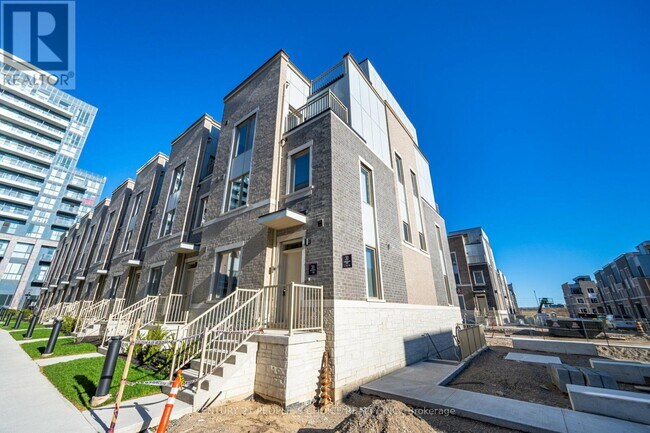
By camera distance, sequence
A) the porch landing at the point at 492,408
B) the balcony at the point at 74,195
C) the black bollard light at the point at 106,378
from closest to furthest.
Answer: the porch landing at the point at 492,408 < the black bollard light at the point at 106,378 < the balcony at the point at 74,195

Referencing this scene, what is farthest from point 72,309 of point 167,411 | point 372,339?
point 372,339

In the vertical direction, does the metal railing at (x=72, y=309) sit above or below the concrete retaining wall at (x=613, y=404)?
above

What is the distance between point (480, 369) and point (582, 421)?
5051 mm

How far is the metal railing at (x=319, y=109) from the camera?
9.65 meters

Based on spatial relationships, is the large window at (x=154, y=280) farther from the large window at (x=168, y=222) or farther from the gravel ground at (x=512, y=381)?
the gravel ground at (x=512, y=381)

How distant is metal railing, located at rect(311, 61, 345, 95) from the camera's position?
11.5 metres

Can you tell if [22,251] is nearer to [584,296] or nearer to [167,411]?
[167,411]

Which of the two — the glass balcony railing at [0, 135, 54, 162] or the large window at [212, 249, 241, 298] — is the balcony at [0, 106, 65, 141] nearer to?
the glass balcony railing at [0, 135, 54, 162]

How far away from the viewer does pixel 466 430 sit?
4.39m

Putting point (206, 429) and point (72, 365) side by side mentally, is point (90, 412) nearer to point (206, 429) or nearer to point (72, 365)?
point (206, 429)

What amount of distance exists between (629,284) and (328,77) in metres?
63.2

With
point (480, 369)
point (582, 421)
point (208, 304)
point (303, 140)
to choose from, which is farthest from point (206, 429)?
point (480, 369)

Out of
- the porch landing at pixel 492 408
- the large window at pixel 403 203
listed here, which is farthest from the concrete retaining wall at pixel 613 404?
the large window at pixel 403 203

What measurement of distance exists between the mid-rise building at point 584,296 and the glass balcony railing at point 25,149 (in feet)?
400
